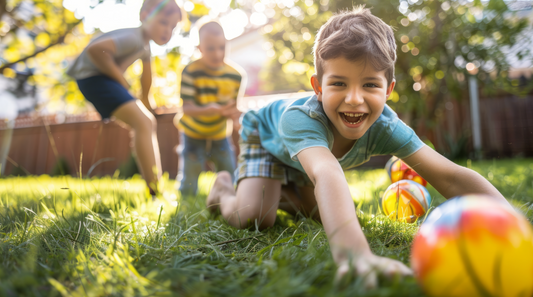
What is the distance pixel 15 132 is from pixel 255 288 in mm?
12857

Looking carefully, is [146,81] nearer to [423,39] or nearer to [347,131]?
[347,131]

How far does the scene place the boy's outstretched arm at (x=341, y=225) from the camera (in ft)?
3.21

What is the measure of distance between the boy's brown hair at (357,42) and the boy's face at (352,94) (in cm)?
3

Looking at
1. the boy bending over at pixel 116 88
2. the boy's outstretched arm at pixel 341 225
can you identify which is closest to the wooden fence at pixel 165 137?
the boy bending over at pixel 116 88

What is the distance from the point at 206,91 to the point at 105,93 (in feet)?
3.49

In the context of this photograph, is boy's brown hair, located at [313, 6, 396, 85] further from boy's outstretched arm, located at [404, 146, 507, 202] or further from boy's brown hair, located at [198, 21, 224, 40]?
boy's brown hair, located at [198, 21, 224, 40]

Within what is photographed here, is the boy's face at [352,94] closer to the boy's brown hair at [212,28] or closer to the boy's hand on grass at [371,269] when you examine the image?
the boy's hand on grass at [371,269]

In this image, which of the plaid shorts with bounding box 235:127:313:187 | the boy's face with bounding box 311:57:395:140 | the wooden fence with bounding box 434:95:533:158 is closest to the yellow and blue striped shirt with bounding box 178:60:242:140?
the plaid shorts with bounding box 235:127:313:187

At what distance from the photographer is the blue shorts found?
295 centimetres

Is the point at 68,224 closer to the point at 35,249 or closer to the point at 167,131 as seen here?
the point at 35,249

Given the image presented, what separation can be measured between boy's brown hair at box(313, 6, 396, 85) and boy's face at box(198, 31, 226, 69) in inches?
79.8

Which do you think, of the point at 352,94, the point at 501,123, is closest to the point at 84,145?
the point at 352,94

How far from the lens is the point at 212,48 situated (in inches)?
143

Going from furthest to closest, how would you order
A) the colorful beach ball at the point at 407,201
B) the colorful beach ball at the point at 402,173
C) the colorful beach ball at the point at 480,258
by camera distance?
the colorful beach ball at the point at 402,173 < the colorful beach ball at the point at 407,201 < the colorful beach ball at the point at 480,258
